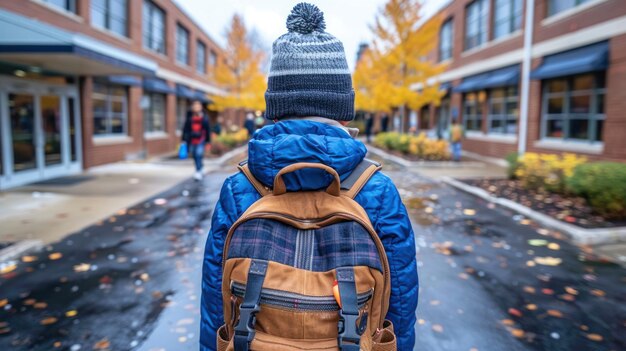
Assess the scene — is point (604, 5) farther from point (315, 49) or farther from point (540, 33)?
point (315, 49)

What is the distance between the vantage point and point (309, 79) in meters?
1.55

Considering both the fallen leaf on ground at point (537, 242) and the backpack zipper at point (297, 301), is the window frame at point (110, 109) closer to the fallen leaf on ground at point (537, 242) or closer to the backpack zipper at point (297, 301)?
the fallen leaf on ground at point (537, 242)

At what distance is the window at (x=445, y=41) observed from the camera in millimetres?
25797

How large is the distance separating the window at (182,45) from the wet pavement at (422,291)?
2156 cm

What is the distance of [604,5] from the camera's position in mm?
12398

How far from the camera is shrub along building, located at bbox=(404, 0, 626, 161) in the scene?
Answer: 480 inches

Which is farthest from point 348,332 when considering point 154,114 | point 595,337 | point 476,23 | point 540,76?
point 476,23

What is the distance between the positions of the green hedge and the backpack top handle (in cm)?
758

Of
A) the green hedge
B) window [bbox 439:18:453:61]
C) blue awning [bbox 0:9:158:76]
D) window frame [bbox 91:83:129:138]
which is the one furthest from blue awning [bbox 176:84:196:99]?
the green hedge

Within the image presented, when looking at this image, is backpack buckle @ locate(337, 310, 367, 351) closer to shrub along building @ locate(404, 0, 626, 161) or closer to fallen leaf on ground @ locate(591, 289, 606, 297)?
fallen leaf on ground @ locate(591, 289, 606, 297)

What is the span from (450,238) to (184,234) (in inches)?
158

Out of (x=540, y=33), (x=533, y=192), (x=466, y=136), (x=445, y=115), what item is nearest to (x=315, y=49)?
(x=533, y=192)

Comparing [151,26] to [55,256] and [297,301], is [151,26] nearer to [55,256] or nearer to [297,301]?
[55,256]

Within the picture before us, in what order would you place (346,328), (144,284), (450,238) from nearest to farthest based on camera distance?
1. (346,328)
2. (144,284)
3. (450,238)
